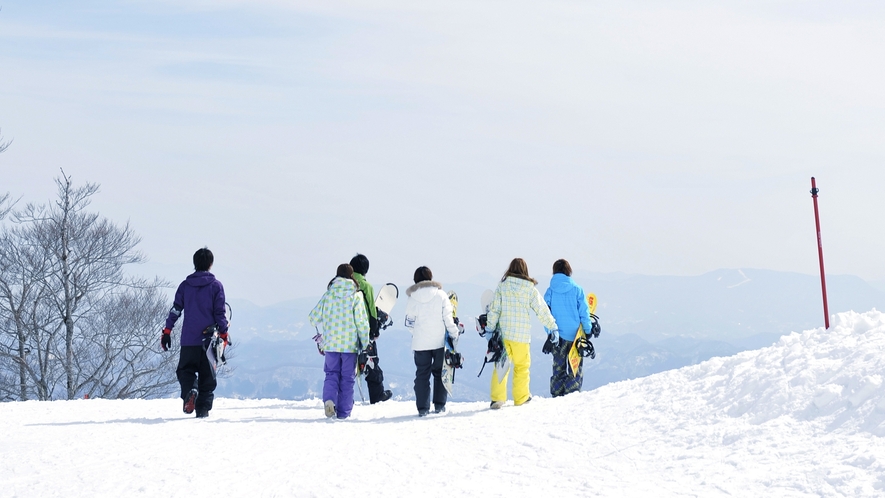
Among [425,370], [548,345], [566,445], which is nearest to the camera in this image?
[566,445]

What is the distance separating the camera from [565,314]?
40.8 feet

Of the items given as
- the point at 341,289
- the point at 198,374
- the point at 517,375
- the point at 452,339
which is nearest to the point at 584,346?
the point at 517,375

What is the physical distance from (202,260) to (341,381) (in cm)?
245

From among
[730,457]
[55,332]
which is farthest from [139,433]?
[55,332]

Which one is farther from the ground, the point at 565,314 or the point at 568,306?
the point at 568,306

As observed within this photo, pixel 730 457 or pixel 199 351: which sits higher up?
pixel 199 351

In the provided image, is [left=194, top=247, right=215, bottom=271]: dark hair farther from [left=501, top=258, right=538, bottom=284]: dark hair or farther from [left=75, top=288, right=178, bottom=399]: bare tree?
[left=75, top=288, right=178, bottom=399]: bare tree

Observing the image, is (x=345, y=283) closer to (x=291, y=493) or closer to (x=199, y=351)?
(x=199, y=351)

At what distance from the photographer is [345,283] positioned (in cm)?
1088

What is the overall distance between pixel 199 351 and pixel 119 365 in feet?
85.6

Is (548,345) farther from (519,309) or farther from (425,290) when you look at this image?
(425,290)

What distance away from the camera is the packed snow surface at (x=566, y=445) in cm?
659

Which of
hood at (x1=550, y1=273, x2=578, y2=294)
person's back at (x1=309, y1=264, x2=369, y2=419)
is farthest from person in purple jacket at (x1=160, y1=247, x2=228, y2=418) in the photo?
hood at (x1=550, y1=273, x2=578, y2=294)

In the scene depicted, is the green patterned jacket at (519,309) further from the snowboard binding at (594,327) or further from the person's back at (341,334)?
the person's back at (341,334)
